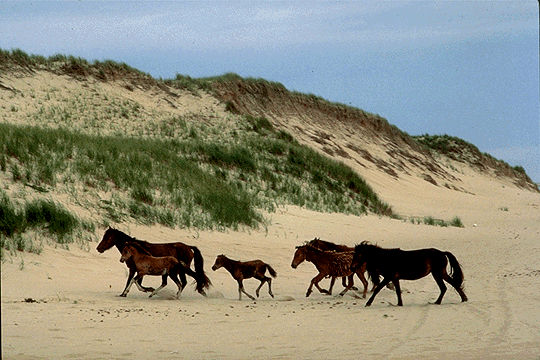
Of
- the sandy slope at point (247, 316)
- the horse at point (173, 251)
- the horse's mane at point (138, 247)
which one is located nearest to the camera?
the sandy slope at point (247, 316)

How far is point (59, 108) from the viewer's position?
35.0 meters

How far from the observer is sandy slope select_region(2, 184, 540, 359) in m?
9.06

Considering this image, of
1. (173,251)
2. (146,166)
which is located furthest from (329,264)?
(146,166)

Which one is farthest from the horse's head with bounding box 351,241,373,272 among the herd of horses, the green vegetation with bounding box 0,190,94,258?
the green vegetation with bounding box 0,190,94,258

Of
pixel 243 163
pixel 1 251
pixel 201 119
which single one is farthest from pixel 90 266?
pixel 201 119

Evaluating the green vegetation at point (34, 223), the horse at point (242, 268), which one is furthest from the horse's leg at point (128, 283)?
the green vegetation at point (34, 223)

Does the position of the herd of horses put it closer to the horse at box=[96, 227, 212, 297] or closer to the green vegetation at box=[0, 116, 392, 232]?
the horse at box=[96, 227, 212, 297]

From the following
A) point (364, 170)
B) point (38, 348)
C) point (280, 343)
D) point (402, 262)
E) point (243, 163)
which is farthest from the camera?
point (364, 170)

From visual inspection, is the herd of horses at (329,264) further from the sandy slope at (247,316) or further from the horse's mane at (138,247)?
the sandy slope at (247,316)

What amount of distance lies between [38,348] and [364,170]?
34428 mm

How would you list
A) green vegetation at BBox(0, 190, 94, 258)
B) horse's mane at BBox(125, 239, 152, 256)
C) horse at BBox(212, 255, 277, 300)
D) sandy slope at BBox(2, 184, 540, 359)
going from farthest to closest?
green vegetation at BBox(0, 190, 94, 258) → horse at BBox(212, 255, 277, 300) → horse's mane at BBox(125, 239, 152, 256) → sandy slope at BBox(2, 184, 540, 359)

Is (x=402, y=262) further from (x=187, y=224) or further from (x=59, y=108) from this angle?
(x=59, y=108)

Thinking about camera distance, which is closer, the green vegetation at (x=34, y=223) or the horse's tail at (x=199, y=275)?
the horse's tail at (x=199, y=275)

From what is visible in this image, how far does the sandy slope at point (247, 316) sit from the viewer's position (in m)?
9.06
